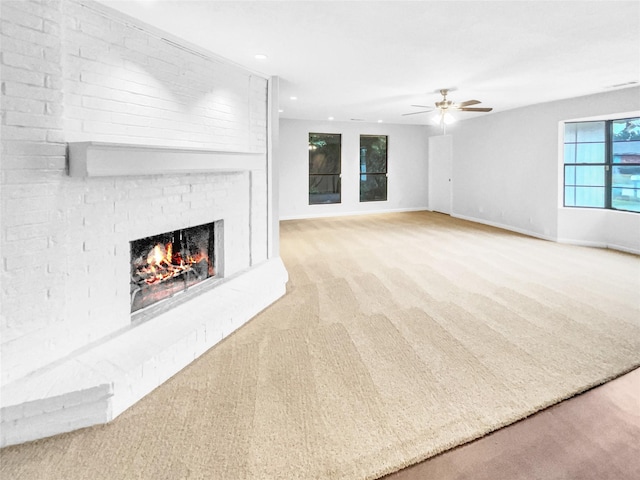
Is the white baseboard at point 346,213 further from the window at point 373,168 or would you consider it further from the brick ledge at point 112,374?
the brick ledge at point 112,374

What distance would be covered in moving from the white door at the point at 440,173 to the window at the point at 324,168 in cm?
274

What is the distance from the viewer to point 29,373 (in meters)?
2.24

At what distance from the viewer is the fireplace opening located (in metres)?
3.14

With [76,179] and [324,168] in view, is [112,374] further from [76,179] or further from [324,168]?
[324,168]

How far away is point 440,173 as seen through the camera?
36.4 feet

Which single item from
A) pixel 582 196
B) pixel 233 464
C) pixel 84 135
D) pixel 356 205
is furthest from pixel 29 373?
pixel 356 205

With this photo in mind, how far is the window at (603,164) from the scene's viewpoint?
6.39 m

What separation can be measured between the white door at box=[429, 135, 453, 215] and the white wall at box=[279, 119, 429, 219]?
20cm

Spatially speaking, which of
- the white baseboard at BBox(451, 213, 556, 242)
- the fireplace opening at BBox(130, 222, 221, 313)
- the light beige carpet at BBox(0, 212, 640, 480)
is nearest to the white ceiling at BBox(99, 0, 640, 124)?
the fireplace opening at BBox(130, 222, 221, 313)

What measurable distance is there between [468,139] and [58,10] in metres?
8.87

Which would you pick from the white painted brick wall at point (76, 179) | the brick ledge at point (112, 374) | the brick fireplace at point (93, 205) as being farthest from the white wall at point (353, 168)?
the brick ledge at point (112, 374)

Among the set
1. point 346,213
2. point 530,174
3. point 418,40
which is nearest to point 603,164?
point 530,174

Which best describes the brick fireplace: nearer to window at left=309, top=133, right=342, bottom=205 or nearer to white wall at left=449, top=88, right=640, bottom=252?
white wall at left=449, top=88, right=640, bottom=252

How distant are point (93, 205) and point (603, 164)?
7.48 m
